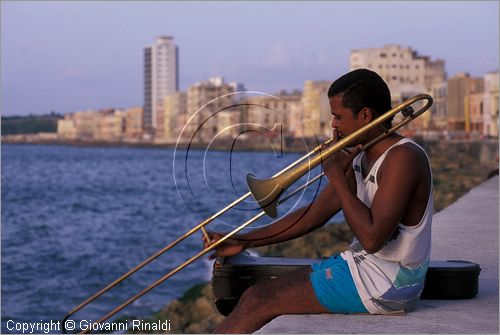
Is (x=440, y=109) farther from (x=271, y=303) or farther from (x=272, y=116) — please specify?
(x=271, y=303)

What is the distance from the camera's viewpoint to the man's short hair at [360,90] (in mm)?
3869

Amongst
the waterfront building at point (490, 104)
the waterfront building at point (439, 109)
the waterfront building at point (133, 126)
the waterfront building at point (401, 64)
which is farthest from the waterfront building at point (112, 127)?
the waterfront building at point (490, 104)

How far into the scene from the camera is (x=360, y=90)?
3875 mm

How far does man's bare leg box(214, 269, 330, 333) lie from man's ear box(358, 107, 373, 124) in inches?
24.8

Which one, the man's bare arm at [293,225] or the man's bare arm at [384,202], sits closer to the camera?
the man's bare arm at [384,202]

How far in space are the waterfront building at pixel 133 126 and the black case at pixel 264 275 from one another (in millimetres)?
187079

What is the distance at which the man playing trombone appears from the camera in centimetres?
373

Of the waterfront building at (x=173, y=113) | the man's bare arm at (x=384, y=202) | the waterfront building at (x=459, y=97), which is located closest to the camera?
the man's bare arm at (x=384, y=202)

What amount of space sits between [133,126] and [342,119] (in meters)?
194

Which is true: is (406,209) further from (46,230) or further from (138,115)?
(138,115)

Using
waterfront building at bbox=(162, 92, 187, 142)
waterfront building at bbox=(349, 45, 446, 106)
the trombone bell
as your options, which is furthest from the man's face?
waterfront building at bbox=(162, 92, 187, 142)

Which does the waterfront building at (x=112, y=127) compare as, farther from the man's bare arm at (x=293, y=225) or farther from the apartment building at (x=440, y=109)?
the man's bare arm at (x=293, y=225)

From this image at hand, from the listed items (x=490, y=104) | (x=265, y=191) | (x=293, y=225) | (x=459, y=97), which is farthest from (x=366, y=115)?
(x=459, y=97)

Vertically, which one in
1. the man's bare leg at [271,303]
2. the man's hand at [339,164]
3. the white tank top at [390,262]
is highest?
the man's hand at [339,164]
